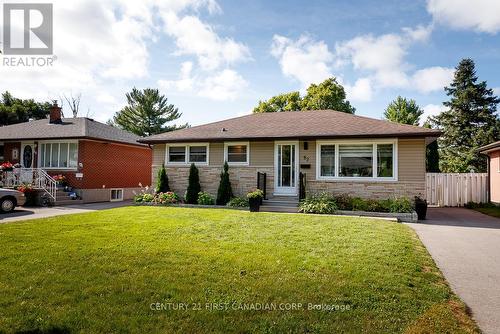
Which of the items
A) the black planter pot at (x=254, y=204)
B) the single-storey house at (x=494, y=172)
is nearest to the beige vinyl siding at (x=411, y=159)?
the black planter pot at (x=254, y=204)

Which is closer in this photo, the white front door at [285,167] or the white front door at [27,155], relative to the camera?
the white front door at [285,167]

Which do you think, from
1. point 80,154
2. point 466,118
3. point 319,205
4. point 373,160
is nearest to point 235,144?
point 319,205

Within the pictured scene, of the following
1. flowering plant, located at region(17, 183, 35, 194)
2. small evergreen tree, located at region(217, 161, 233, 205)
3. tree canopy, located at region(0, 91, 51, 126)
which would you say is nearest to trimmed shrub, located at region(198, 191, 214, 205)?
small evergreen tree, located at region(217, 161, 233, 205)

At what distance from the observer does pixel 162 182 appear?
14.5 meters

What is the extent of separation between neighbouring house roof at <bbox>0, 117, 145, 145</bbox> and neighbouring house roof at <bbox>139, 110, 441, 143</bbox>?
3859 millimetres

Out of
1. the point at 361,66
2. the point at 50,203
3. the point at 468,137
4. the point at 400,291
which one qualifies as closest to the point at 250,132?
the point at 361,66

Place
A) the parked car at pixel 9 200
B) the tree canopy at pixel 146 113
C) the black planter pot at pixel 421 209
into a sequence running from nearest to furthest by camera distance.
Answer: the black planter pot at pixel 421 209 < the parked car at pixel 9 200 < the tree canopy at pixel 146 113

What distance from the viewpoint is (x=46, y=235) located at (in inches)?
265

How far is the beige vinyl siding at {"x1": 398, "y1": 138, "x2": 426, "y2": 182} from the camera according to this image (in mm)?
11594

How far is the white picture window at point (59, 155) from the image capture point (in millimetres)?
16812

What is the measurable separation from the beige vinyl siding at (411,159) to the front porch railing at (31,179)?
15285 mm

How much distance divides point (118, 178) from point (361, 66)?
1456 centimetres

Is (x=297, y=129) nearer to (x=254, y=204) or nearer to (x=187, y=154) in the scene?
(x=254, y=204)

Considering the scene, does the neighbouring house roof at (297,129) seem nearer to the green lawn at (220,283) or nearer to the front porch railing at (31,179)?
the front porch railing at (31,179)
